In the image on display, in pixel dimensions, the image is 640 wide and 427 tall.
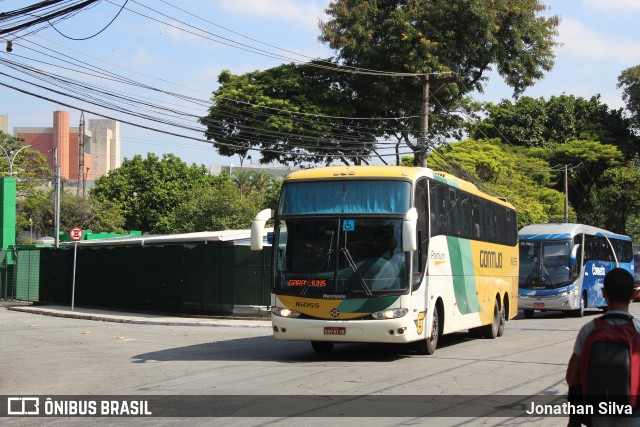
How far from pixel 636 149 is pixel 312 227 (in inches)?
2012

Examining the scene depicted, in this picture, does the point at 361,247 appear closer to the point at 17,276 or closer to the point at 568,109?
the point at 17,276

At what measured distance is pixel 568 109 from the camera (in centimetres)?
6191

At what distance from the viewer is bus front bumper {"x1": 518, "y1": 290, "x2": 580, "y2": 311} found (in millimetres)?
29156

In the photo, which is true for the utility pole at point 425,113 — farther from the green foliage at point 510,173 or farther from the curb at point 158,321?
the green foliage at point 510,173

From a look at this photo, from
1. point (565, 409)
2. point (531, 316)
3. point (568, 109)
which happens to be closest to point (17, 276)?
point (531, 316)

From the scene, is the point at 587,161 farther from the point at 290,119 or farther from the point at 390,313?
the point at 390,313

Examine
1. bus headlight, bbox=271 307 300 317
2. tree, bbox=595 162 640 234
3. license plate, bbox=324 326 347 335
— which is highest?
tree, bbox=595 162 640 234

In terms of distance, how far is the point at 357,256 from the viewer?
47.2 feet

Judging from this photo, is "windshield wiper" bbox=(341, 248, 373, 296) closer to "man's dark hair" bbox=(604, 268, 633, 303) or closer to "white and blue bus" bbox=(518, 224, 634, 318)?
"man's dark hair" bbox=(604, 268, 633, 303)

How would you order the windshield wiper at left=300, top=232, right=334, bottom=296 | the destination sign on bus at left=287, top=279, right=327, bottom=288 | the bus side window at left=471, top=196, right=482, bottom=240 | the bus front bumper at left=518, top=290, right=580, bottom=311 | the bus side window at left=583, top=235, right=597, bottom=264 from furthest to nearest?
the bus side window at left=583, top=235, right=597, bottom=264 < the bus front bumper at left=518, top=290, right=580, bottom=311 < the bus side window at left=471, top=196, right=482, bottom=240 < the windshield wiper at left=300, top=232, right=334, bottom=296 < the destination sign on bus at left=287, top=279, right=327, bottom=288

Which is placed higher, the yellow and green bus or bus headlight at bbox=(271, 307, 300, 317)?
the yellow and green bus

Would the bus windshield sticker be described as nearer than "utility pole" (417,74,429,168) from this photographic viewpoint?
Yes

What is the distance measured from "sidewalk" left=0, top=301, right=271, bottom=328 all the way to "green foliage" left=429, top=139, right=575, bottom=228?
20.5 m

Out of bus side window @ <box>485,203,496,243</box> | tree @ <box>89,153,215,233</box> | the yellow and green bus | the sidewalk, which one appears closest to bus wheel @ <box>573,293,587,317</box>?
bus side window @ <box>485,203,496,243</box>
